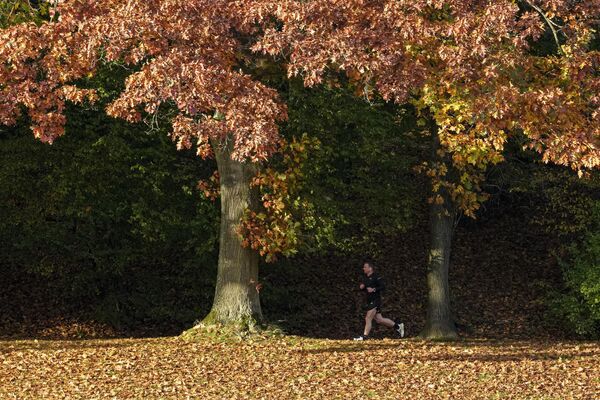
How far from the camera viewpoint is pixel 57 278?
81.7 feet

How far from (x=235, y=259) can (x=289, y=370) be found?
11.5 ft

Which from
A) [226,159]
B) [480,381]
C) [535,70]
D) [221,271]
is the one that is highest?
[535,70]

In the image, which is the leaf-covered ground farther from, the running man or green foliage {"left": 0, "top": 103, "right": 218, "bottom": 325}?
green foliage {"left": 0, "top": 103, "right": 218, "bottom": 325}

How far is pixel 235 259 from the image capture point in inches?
707

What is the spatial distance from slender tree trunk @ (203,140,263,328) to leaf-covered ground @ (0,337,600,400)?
2.60 ft

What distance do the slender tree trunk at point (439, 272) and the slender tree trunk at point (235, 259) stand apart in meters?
4.56

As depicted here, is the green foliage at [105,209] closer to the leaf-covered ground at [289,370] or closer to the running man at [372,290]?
the running man at [372,290]

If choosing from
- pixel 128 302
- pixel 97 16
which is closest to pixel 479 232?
pixel 128 302

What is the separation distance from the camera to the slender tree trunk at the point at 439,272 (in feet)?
68.8

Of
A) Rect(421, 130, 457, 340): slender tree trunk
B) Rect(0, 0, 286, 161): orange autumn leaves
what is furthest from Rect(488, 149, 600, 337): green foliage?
Rect(0, 0, 286, 161): orange autumn leaves

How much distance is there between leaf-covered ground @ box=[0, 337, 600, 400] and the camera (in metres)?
13.5

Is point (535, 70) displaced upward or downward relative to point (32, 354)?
upward

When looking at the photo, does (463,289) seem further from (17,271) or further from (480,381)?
(480,381)

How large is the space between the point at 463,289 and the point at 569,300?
11.8ft
